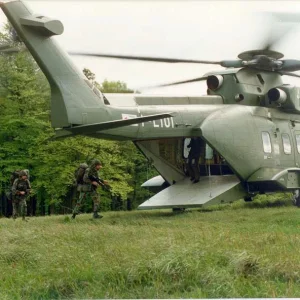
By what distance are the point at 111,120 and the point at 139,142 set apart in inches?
91.9

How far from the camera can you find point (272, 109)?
15844 mm

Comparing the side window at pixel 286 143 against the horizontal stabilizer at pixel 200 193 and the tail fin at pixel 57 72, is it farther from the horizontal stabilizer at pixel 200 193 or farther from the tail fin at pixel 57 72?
the tail fin at pixel 57 72

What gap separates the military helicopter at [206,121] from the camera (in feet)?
38.5

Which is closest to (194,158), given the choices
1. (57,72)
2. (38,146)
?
(57,72)

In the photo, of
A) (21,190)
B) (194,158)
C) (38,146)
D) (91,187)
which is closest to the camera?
(91,187)

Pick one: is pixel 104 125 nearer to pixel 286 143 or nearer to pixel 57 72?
pixel 57 72

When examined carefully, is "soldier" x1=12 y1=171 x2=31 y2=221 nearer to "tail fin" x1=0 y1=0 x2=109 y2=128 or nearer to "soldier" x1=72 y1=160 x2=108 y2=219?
"soldier" x1=72 y1=160 x2=108 y2=219

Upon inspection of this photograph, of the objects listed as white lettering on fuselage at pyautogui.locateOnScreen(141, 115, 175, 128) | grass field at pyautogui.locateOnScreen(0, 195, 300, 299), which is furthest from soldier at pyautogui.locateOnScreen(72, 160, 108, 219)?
grass field at pyautogui.locateOnScreen(0, 195, 300, 299)

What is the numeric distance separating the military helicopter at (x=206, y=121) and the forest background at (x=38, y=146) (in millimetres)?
2010

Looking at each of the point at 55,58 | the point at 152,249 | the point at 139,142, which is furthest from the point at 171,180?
the point at 152,249

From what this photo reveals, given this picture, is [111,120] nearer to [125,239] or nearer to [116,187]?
[125,239]

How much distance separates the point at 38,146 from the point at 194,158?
21.5 ft

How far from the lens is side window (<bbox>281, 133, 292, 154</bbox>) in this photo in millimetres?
15906

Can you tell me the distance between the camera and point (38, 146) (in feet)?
62.8
